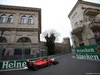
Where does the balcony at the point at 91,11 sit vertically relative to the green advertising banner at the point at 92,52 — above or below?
above

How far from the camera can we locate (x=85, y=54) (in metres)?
8.17

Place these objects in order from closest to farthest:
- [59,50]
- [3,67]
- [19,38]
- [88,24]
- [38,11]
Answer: [3,67]
[19,38]
[88,24]
[38,11]
[59,50]

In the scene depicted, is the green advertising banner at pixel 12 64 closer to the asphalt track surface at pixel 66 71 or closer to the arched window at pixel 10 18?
A: the asphalt track surface at pixel 66 71

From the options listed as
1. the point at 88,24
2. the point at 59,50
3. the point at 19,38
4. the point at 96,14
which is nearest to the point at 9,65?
the point at 19,38

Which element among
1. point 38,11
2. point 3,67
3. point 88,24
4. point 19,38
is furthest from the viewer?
point 38,11

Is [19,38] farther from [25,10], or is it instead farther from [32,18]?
[25,10]

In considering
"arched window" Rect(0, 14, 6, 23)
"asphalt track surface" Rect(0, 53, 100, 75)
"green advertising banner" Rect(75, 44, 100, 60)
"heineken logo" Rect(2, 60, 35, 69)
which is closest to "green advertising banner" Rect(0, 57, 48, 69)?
"heineken logo" Rect(2, 60, 35, 69)

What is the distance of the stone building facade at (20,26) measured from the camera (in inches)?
424

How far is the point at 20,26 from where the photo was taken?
12125 millimetres

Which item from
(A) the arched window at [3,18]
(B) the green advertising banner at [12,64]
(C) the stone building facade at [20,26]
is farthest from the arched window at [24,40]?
(A) the arched window at [3,18]

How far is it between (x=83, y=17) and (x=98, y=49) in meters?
11.0

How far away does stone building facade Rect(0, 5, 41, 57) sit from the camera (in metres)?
10.8

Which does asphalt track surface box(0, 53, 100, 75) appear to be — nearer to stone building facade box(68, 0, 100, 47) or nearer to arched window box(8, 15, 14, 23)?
stone building facade box(68, 0, 100, 47)

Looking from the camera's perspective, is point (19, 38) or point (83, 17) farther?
point (83, 17)
